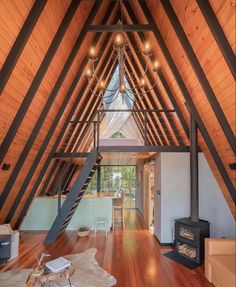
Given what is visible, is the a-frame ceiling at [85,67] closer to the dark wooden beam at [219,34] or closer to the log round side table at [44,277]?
the dark wooden beam at [219,34]

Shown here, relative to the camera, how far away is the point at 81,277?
378cm

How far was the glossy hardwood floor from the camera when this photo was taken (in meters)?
3.74

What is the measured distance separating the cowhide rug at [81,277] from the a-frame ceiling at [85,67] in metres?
1.49

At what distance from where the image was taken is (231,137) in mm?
3182

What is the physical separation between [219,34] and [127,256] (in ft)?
14.2

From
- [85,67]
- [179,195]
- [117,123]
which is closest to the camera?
[85,67]

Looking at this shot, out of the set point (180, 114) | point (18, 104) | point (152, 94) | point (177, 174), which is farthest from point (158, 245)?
point (18, 104)

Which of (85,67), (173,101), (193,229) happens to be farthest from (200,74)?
(193,229)

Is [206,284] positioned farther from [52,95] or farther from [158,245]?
[52,95]

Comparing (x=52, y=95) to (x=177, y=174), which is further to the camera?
(x=177, y=174)

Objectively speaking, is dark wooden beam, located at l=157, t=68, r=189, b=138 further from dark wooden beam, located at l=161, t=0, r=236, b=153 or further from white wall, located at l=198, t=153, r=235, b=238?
dark wooden beam, located at l=161, t=0, r=236, b=153

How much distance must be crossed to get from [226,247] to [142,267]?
1540 millimetres

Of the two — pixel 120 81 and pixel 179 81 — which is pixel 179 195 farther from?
pixel 120 81

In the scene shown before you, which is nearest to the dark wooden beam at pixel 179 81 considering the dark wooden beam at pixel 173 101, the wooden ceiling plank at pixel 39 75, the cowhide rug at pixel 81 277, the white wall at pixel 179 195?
the dark wooden beam at pixel 173 101
